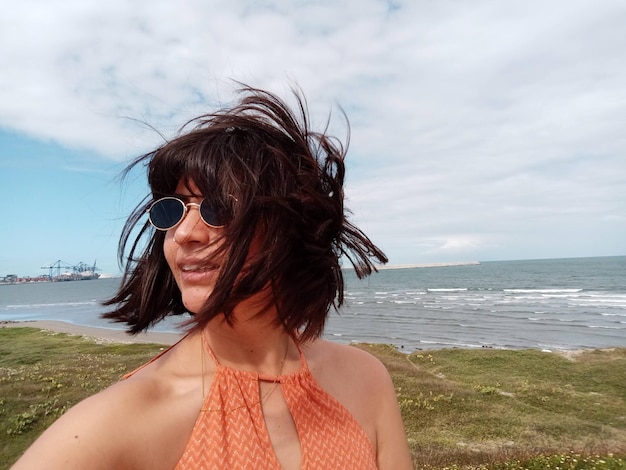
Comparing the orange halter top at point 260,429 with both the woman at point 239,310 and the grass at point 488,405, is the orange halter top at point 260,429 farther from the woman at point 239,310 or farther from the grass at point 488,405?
the grass at point 488,405

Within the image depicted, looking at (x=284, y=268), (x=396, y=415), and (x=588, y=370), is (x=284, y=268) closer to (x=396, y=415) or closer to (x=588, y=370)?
(x=396, y=415)

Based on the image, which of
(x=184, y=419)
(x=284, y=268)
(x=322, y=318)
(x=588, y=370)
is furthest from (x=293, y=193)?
(x=588, y=370)

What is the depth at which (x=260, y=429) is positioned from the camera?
162 cm

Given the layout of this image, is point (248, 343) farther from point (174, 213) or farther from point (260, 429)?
point (174, 213)

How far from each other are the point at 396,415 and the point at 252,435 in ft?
2.56

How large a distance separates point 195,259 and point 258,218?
0.25 m

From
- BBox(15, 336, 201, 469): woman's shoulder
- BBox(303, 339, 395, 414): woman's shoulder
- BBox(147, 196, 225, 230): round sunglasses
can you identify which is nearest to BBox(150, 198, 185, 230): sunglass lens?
Answer: BBox(147, 196, 225, 230): round sunglasses

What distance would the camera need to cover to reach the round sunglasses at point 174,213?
1.62m

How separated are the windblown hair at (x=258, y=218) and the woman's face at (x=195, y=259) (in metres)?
0.04

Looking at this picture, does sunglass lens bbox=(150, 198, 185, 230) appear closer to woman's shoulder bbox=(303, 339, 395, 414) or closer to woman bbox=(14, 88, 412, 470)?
woman bbox=(14, 88, 412, 470)

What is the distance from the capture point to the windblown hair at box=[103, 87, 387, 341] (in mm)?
1583

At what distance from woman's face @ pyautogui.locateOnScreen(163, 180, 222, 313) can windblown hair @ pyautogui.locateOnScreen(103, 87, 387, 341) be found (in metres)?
0.04

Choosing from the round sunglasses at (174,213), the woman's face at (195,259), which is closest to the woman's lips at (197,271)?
the woman's face at (195,259)

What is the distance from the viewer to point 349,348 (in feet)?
7.42
